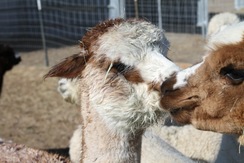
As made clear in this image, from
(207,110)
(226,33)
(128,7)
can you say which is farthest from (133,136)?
(128,7)

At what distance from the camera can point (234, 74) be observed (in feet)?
8.71

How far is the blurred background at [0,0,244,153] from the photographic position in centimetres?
759

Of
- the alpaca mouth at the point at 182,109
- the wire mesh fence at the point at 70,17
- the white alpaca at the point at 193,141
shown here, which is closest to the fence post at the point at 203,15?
the wire mesh fence at the point at 70,17

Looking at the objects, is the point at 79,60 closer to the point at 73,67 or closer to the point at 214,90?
the point at 73,67

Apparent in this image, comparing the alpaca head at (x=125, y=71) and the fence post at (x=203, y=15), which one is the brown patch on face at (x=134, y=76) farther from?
the fence post at (x=203, y=15)

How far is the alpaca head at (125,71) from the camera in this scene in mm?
2859

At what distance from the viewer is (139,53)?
115 inches

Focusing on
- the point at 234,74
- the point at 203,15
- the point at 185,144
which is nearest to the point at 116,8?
the point at 203,15

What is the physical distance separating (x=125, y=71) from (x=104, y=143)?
380mm

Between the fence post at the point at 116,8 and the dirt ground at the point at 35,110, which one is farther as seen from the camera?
the fence post at the point at 116,8

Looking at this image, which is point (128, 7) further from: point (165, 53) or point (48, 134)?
point (165, 53)

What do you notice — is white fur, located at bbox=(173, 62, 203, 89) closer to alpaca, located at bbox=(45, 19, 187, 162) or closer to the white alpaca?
alpaca, located at bbox=(45, 19, 187, 162)

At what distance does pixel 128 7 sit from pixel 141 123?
289 inches

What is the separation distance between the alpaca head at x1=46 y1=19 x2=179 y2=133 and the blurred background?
3982mm
